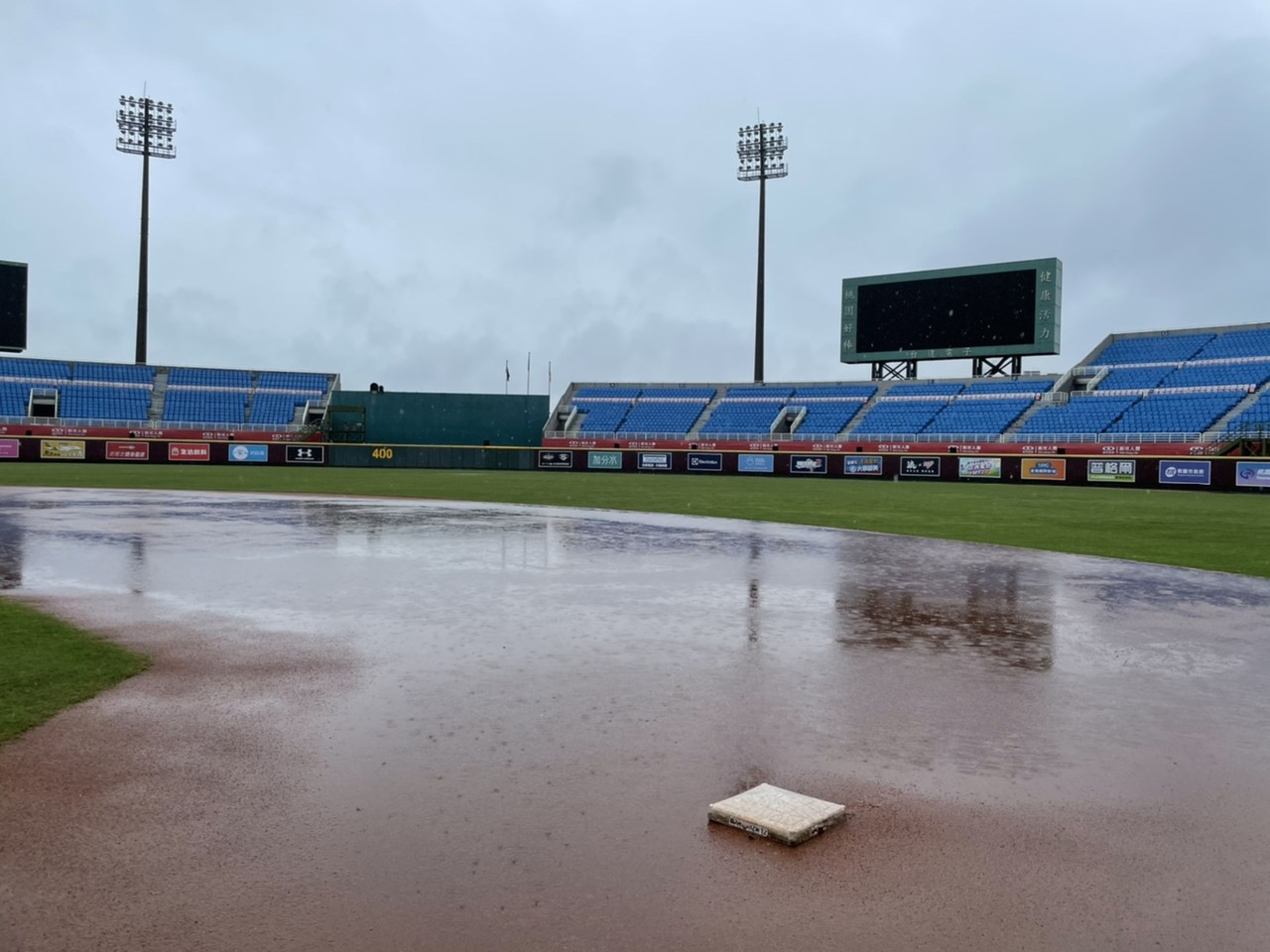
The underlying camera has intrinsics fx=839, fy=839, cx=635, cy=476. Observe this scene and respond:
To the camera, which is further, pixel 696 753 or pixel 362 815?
pixel 696 753

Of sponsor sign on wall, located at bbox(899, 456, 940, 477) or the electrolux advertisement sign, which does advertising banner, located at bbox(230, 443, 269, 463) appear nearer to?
the electrolux advertisement sign

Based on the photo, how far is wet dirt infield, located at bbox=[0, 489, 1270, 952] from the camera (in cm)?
311

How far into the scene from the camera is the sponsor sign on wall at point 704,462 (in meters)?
56.6

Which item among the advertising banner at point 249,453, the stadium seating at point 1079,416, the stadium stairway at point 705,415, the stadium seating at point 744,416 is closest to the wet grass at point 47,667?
the stadium seating at point 1079,416

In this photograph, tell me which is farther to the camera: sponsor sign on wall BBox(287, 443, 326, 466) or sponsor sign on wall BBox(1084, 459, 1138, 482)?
sponsor sign on wall BBox(287, 443, 326, 466)

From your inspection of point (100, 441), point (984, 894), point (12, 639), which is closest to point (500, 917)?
point (984, 894)

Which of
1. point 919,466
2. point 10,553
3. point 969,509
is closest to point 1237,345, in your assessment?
point 919,466

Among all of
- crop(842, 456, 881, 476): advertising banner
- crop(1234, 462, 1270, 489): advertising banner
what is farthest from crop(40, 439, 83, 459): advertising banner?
crop(1234, 462, 1270, 489): advertising banner

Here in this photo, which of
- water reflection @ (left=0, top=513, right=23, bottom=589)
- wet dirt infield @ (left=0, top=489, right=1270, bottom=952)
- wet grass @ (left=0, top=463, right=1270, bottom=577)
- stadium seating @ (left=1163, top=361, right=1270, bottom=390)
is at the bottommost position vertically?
wet dirt infield @ (left=0, top=489, right=1270, bottom=952)

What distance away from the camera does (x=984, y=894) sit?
330 centimetres

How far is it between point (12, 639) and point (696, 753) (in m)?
6.11

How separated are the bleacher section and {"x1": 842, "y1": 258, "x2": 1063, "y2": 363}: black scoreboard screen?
1710 inches

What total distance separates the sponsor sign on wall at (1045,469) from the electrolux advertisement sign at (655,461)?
22526mm

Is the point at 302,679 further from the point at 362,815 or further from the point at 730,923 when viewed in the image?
the point at 730,923
